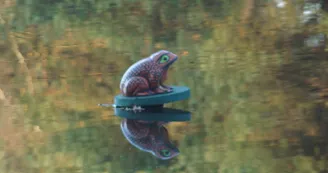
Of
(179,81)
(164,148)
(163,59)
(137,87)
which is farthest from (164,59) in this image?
(164,148)

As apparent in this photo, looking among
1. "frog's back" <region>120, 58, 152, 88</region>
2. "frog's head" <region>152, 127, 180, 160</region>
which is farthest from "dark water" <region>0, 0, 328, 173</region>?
"frog's back" <region>120, 58, 152, 88</region>

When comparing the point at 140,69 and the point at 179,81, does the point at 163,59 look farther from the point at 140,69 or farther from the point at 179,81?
the point at 179,81

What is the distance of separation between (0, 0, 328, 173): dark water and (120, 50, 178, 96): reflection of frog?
90 millimetres

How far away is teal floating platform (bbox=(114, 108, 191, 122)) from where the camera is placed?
144cm

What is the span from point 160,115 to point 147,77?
0.39 feet

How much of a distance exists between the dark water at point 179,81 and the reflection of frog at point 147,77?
0.09m

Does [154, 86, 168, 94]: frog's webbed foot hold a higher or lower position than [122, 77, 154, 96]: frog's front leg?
lower

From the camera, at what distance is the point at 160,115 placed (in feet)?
4.79

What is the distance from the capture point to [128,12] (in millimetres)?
2693

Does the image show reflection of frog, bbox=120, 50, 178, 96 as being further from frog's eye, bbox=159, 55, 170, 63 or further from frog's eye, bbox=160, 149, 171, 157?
frog's eye, bbox=160, 149, 171, 157

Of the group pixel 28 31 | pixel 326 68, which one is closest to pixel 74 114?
pixel 326 68

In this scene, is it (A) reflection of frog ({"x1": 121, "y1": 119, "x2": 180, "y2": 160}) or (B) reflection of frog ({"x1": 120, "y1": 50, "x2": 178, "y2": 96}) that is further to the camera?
(B) reflection of frog ({"x1": 120, "y1": 50, "x2": 178, "y2": 96})

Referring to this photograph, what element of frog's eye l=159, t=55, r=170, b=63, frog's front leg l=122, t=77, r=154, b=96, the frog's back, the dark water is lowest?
the dark water

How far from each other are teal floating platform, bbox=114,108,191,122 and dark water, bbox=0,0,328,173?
31 mm
